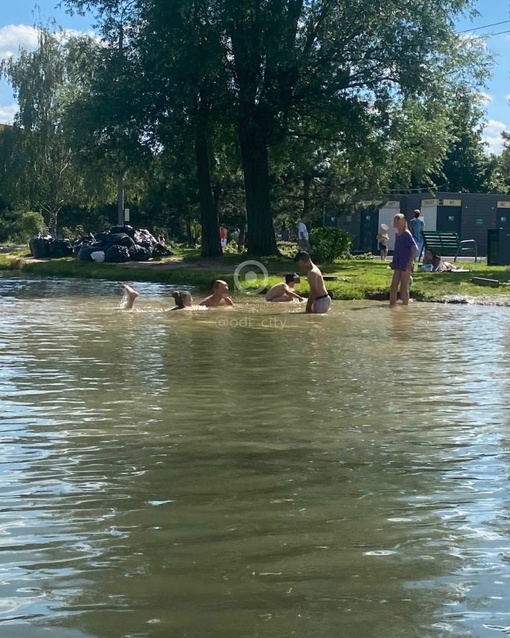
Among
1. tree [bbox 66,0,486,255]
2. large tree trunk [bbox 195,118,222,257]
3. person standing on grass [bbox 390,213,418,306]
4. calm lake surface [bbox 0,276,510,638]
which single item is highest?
tree [bbox 66,0,486,255]

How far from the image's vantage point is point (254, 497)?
15.9 feet

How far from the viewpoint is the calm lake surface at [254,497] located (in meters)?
3.39

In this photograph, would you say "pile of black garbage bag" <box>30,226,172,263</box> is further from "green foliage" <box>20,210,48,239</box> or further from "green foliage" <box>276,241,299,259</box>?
"green foliage" <box>20,210,48,239</box>

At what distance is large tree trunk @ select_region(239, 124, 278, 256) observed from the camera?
31109 mm

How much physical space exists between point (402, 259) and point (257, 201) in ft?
43.9

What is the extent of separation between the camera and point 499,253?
2938 centimetres

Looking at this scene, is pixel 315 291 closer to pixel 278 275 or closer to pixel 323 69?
pixel 278 275

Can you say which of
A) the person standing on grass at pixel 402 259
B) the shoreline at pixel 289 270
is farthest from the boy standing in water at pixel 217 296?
the shoreline at pixel 289 270

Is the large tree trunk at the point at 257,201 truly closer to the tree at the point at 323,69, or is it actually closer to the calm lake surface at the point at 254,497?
the tree at the point at 323,69

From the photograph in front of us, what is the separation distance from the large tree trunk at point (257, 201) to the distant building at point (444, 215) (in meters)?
15.9

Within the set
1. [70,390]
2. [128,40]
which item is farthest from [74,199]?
[70,390]

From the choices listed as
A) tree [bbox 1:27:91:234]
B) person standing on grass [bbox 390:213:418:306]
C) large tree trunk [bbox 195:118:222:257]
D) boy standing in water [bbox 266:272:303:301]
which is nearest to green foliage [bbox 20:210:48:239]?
tree [bbox 1:27:91:234]

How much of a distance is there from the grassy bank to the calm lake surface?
10418 millimetres

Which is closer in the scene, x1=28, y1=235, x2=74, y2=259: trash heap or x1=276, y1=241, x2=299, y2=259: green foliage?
x1=276, y1=241, x2=299, y2=259: green foliage
